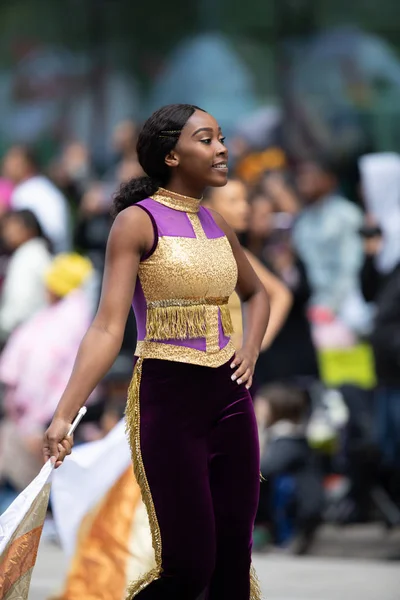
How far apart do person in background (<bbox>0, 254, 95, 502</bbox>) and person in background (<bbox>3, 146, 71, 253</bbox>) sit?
2.24 metres

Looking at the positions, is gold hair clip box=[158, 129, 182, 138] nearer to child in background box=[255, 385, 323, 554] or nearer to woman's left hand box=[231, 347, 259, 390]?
woman's left hand box=[231, 347, 259, 390]

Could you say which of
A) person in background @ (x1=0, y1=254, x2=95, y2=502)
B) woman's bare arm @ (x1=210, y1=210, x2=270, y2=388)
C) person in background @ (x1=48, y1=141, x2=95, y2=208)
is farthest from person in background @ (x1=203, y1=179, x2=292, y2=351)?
person in background @ (x1=48, y1=141, x2=95, y2=208)

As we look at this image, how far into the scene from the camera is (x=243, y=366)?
14.0ft

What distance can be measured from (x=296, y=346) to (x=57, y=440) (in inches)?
167

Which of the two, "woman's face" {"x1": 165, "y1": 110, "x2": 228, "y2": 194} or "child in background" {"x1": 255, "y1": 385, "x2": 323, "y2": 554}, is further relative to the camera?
"child in background" {"x1": 255, "y1": 385, "x2": 323, "y2": 554}

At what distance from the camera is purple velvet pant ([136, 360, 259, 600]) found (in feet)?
13.3

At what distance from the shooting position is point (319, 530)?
26.4 feet

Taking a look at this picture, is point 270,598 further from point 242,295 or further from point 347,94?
point 347,94

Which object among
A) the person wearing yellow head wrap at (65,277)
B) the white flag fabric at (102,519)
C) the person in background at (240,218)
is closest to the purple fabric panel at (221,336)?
the white flag fabric at (102,519)

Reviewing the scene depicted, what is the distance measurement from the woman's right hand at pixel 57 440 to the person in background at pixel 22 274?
17.0 feet

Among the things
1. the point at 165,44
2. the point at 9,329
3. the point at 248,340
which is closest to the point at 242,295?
the point at 248,340

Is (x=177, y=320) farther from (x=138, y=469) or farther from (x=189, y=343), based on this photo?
(x=138, y=469)

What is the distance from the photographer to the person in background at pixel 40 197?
11.0 meters

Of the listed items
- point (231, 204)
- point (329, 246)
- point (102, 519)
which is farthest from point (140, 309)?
point (329, 246)
